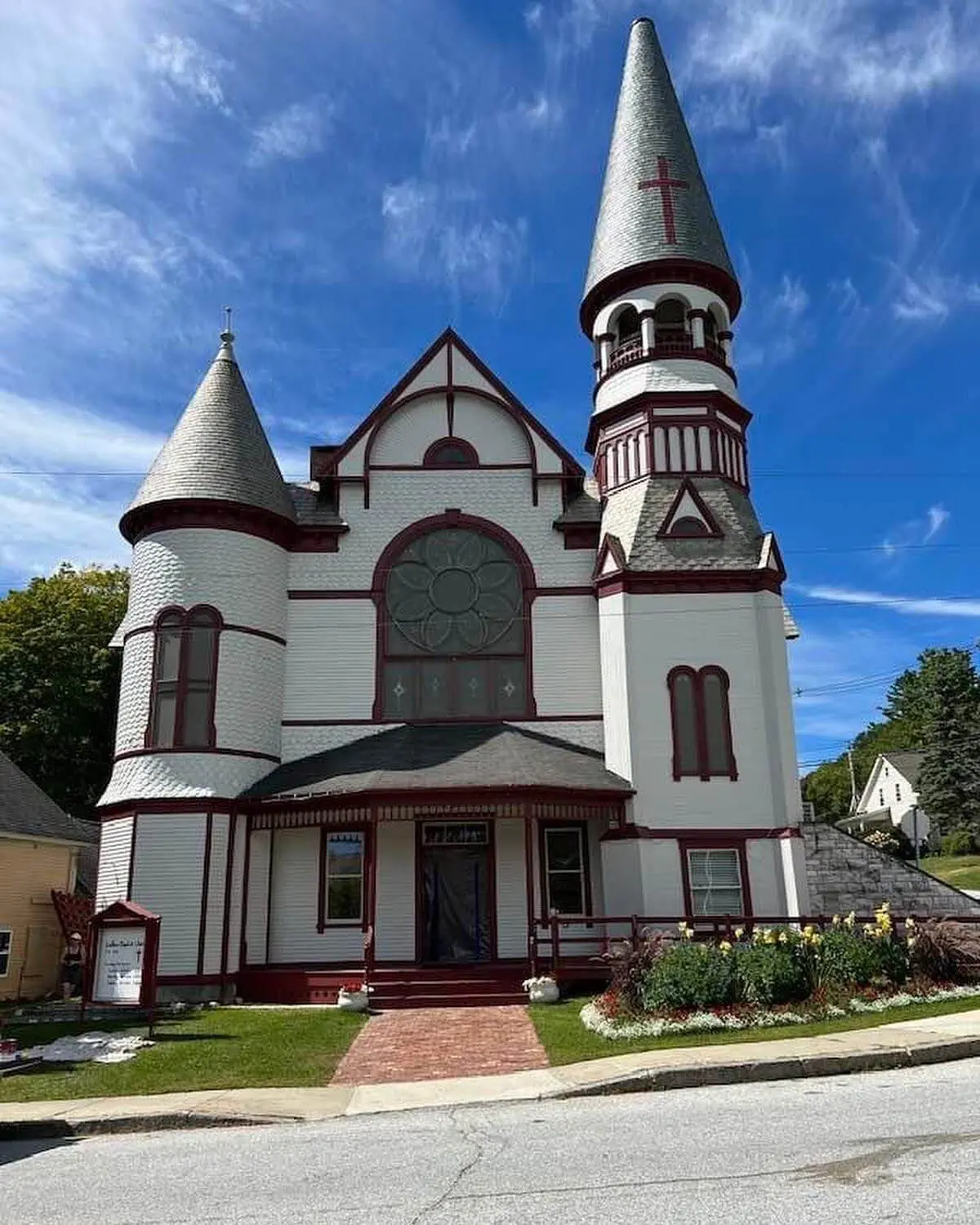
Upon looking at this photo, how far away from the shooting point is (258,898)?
2228 cm

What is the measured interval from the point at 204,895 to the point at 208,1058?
7679 millimetres

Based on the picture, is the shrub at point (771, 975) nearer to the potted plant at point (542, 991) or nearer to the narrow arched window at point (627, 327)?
the potted plant at point (542, 991)

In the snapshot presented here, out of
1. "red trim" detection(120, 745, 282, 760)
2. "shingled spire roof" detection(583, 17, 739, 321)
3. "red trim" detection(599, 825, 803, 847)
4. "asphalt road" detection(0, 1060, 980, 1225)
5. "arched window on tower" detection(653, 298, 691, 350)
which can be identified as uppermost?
"shingled spire roof" detection(583, 17, 739, 321)

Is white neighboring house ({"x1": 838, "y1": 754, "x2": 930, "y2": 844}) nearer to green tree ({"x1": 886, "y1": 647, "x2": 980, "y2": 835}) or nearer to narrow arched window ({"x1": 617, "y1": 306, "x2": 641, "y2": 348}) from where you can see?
green tree ({"x1": 886, "y1": 647, "x2": 980, "y2": 835})

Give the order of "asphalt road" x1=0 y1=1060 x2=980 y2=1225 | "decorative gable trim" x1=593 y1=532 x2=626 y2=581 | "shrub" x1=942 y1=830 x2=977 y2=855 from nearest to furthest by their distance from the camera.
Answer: "asphalt road" x1=0 y1=1060 x2=980 y2=1225 → "decorative gable trim" x1=593 y1=532 x2=626 y2=581 → "shrub" x1=942 y1=830 x2=977 y2=855

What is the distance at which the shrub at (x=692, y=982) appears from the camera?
14.8 metres

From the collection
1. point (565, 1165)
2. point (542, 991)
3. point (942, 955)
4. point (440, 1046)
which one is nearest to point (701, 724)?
point (542, 991)

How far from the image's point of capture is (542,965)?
67.9 ft

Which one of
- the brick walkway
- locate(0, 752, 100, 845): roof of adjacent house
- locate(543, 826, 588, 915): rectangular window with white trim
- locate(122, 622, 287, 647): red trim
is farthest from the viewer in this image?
locate(0, 752, 100, 845): roof of adjacent house

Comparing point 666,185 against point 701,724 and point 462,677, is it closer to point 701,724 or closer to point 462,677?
point 462,677

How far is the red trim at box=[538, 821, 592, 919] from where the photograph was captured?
72.9 feet

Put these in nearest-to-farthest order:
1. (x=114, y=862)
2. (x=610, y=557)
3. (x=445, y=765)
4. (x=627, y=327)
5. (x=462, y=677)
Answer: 1. (x=445, y=765)
2. (x=114, y=862)
3. (x=610, y=557)
4. (x=462, y=677)
5. (x=627, y=327)

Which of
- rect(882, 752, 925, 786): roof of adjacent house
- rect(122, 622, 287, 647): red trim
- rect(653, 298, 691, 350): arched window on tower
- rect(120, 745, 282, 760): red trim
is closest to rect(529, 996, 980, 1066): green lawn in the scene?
rect(120, 745, 282, 760): red trim

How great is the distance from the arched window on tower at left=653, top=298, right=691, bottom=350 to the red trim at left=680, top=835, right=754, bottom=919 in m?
12.2
